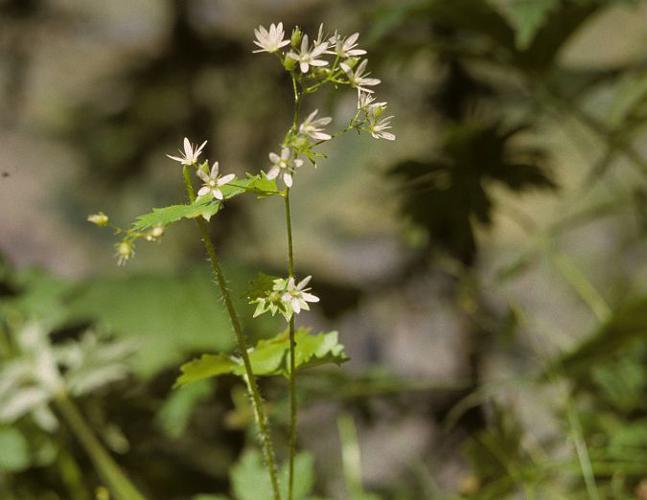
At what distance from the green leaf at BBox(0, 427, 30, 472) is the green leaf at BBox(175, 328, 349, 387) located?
2.13 feet

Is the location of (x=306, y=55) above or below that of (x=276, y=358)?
above

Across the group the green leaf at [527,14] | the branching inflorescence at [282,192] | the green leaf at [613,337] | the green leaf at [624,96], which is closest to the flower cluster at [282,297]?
the branching inflorescence at [282,192]

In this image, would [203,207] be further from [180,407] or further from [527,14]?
[180,407]

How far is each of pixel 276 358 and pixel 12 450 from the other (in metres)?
0.70

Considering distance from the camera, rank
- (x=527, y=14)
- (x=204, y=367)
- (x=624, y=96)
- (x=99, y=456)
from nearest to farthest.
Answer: (x=204, y=367), (x=527, y=14), (x=99, y=456), (x=624, y=96)

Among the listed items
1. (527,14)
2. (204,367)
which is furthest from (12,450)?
(527,14)

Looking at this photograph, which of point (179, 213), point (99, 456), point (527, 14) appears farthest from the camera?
point (99, 456)

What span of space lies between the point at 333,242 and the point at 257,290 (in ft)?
3.52

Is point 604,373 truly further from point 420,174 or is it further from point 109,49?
point 109,49

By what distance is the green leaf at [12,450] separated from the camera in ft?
3.56

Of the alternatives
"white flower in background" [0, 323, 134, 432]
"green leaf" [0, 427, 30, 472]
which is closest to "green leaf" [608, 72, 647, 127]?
"white flower in background" [0, 323, 134, 432]

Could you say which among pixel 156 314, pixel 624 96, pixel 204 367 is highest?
pixel 624 96

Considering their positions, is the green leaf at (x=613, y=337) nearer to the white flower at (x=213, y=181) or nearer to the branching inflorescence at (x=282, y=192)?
the branching inflorescence at (x=282, y=192)

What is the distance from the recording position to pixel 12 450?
1.10 metres
